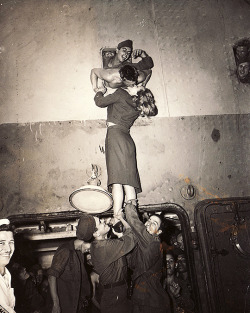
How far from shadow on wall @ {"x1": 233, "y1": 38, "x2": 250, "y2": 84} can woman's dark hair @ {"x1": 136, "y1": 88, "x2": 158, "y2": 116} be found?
1639mm

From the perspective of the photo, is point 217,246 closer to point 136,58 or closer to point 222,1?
point 136,58

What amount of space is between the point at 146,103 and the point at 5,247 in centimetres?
288

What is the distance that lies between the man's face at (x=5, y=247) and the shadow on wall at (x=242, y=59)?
434cm

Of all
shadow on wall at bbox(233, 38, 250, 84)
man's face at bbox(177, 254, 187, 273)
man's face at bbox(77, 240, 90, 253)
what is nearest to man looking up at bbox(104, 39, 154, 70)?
shadow on wall at bbox(233, 38, 250, 84)

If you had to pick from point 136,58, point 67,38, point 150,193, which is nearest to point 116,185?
point 150,193

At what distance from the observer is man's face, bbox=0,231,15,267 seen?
3135 mm

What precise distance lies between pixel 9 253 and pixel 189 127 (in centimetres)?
315

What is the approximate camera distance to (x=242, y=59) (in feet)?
16.7

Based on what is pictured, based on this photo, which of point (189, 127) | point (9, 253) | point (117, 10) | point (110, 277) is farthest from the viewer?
point (117, 10)

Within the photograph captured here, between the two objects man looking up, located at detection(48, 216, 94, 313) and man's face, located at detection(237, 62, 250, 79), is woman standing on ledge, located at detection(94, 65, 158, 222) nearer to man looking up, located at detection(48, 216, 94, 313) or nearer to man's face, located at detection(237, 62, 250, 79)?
man looking up, located at detection(48, 216, 94, 313)

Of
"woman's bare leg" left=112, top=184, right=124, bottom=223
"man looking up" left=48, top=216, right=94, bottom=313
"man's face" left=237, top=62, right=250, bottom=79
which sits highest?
"man's face" left=237, top=62, right=250, bottom=79

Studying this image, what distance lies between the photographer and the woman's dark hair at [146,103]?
4645 millimetres

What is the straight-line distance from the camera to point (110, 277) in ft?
11.6

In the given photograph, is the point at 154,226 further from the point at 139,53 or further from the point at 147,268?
the point at 139,53
